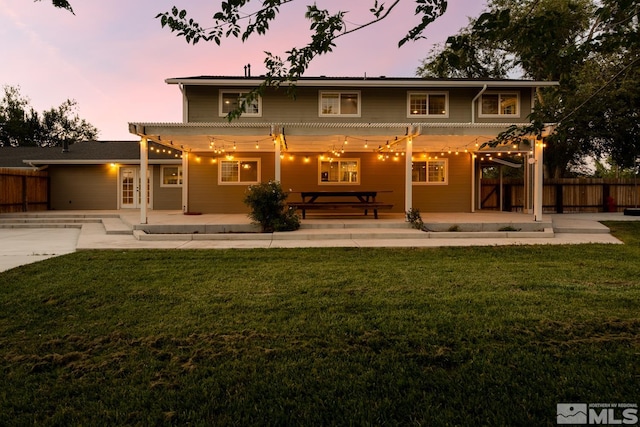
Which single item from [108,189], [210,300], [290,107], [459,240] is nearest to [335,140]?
[290,107]

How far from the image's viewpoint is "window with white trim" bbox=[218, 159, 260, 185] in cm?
1377

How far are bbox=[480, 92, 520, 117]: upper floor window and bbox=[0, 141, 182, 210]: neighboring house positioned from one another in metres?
12.7

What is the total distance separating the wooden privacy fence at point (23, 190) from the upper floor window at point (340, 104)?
41.2 ft

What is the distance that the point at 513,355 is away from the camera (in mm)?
2539

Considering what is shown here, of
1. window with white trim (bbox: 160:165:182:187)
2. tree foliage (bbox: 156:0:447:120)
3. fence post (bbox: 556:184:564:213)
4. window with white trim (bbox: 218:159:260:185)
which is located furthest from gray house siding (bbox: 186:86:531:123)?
tree foliage (bbox: 156:0:447:120)

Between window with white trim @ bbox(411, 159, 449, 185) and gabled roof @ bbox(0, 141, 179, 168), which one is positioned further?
gabled roof @ bbox(0, 141, 179, 168)

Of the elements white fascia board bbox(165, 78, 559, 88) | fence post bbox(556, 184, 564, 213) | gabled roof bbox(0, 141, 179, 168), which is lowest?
fence post bbox(556, 184, 564, 213)

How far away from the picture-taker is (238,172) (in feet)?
45.2

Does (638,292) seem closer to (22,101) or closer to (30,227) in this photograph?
(30,227)

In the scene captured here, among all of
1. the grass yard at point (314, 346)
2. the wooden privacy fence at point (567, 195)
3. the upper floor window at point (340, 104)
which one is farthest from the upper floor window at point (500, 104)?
the grass yard at point (314, 346)

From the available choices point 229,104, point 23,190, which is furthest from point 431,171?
point 23,190

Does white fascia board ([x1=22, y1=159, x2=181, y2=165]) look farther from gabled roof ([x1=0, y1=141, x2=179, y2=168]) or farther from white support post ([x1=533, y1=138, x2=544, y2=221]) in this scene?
white support post ([x1=533, y1=138, x2=544, y2=221])

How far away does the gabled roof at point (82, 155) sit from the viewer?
1585 centimetres

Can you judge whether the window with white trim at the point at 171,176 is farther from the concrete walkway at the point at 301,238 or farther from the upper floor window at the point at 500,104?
the upper floor window at the point at 500,104
